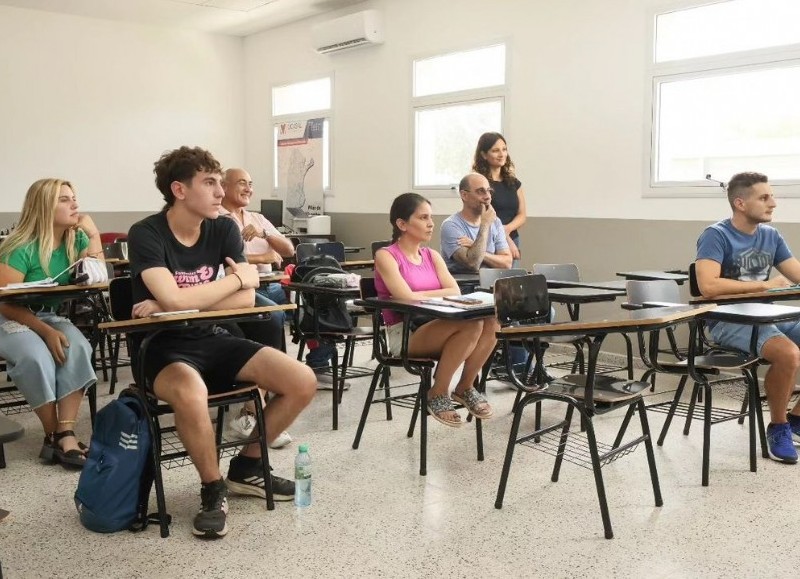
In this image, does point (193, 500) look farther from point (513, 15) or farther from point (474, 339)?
point (513, 15)

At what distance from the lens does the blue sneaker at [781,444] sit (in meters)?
3.49

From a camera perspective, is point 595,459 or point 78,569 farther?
point 595,459

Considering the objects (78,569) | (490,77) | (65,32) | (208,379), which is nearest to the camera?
(78,569)

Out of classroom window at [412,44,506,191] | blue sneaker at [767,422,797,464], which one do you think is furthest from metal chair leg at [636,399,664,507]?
classroom window at [412,44,506,191]

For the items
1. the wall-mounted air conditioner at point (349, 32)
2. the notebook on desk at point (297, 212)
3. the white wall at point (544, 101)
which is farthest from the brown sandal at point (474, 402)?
the notebook on desk at point (297, 212)

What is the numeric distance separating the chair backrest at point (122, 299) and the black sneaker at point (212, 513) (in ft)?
2.41

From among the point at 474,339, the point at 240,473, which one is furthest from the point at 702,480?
the point at 240,473

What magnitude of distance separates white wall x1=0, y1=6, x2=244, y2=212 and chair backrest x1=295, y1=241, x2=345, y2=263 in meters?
4.31

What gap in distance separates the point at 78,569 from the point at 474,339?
71.0 inches

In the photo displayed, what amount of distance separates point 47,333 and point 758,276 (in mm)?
3296

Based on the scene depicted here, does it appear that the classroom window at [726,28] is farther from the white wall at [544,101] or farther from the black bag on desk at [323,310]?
the black bag on desk at [323,310]

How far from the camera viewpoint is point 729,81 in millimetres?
5336

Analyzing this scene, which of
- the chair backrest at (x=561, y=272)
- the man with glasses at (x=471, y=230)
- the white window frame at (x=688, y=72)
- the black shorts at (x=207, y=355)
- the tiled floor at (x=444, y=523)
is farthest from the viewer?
the white window frame at (x=688, y=72)

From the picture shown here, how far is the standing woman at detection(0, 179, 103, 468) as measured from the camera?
3.50m
